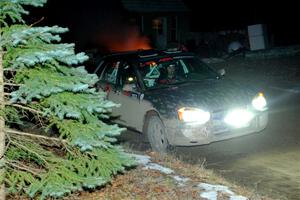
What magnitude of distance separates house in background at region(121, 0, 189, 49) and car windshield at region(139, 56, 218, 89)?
2433cm

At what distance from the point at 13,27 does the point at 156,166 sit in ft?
11.5

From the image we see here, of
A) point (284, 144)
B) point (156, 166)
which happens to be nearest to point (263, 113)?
point (284, 144)

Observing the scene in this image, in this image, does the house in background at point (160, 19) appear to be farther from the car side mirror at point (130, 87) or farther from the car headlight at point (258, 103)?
the car headlight at point (258, 103)

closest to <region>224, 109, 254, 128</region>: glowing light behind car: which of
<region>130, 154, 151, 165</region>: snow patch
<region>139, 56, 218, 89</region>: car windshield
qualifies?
<region>139, 56, 218, 89</region>: car windshield

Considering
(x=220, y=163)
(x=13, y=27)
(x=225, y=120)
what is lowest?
(x=220, y=163)

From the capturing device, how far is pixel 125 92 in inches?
365

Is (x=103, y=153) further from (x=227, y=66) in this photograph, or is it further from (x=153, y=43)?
(x=153, y=43)

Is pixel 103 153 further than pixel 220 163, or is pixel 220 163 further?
pixel 220 163

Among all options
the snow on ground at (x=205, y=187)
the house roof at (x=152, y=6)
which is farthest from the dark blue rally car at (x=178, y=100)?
the house roof at (x=152, y=6)

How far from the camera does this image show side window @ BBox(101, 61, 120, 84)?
32.3 ft

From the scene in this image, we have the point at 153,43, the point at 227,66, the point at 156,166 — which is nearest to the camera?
the point at 156,166

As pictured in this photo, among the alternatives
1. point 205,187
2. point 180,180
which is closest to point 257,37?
point 180,180

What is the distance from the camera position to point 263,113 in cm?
849

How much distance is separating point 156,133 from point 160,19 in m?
27.2
